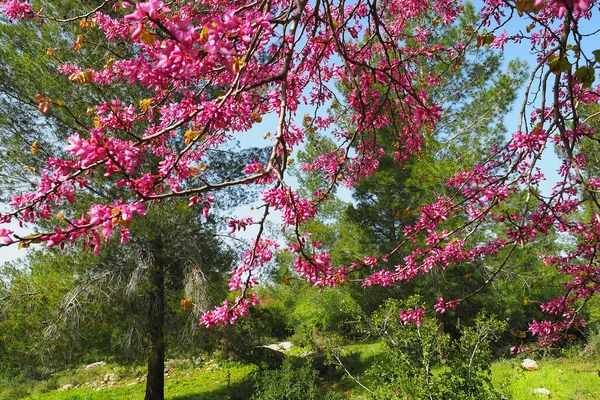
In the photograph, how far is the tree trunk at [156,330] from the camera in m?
8.05

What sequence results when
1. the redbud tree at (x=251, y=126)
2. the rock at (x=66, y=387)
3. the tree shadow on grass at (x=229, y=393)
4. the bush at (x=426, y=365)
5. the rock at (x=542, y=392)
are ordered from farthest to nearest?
the rock at (x=66, y=387) → the tree shadow on grass at (x=229, y=393) → the rock at (x=542, y=392) → the bush at (x=426, y=365) → the redbud tree at (x=251, y=126)

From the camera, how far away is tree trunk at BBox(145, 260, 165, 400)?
26.4ft

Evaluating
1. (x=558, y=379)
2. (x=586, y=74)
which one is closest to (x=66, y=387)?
(x=558, y=379)

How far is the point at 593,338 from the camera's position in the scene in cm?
984

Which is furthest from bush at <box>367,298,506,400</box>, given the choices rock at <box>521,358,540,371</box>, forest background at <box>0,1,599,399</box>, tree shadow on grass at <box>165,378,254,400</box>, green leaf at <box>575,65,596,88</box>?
rock at <box>521,358,540,371</box>

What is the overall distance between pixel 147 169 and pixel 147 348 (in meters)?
3.68

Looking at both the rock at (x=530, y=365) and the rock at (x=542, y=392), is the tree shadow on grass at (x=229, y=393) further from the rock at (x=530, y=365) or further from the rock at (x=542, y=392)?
the rock at (x=530, y=365)

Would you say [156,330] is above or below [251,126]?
below

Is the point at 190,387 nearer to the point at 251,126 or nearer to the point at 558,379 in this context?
the point at 558,379

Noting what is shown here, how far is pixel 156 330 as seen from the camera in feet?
26.6

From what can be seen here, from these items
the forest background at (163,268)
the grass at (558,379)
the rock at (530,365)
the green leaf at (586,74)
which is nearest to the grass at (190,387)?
the forest background at (163,268)

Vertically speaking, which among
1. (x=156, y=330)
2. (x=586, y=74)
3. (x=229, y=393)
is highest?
(x=586, y=74)

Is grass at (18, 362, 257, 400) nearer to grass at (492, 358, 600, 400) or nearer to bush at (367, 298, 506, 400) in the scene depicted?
grass at (492, 358, 600, 400)

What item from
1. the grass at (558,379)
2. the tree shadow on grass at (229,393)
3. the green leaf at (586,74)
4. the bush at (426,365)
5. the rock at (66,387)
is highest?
the green leaf at (586,74)
